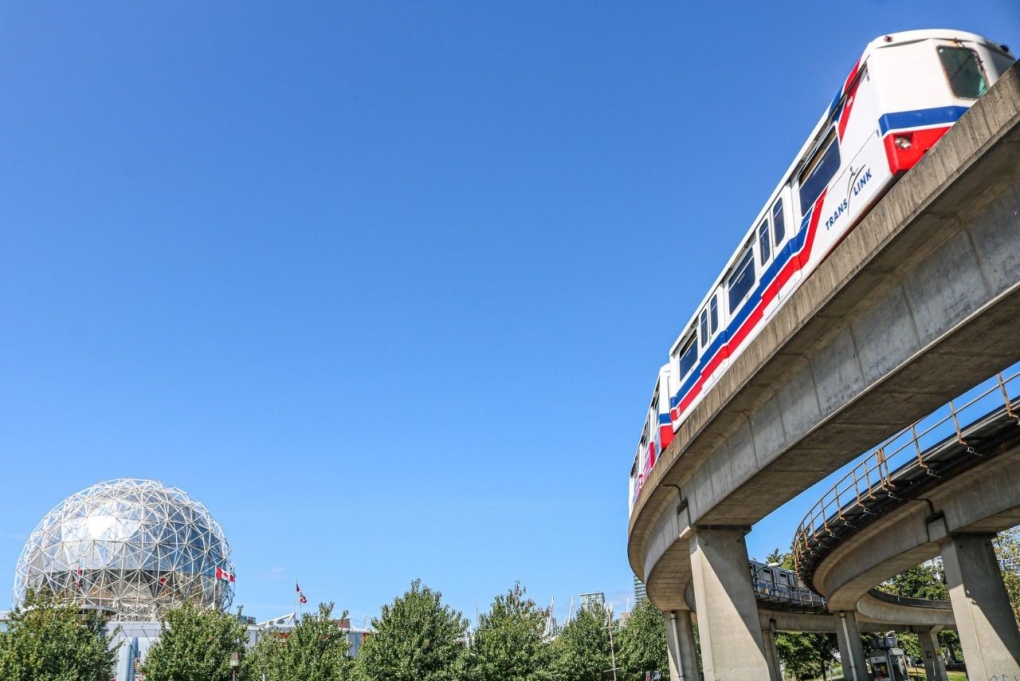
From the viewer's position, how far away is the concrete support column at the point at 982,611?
877 inches

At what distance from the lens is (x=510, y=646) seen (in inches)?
1487

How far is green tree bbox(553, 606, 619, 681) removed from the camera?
53.0 meters

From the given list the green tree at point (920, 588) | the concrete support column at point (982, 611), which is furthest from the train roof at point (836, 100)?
the green tree at point (920, 588)

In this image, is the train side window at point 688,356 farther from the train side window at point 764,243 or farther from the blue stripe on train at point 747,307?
the train side window at point 764,243

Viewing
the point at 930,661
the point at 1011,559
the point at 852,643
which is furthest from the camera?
the point at 930,661

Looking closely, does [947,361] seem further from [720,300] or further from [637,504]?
[637,504]

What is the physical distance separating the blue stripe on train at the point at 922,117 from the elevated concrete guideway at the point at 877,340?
69.1 inches

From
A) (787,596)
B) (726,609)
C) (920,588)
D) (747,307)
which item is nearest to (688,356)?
(747,307)

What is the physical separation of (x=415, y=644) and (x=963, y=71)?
105 feet

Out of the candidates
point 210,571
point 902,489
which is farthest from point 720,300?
point 210,571

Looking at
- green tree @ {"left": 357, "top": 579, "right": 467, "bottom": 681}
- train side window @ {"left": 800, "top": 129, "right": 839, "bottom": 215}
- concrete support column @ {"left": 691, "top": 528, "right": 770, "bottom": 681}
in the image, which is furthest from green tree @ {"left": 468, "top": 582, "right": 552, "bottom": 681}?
train side window @ {"left": 800, "top": 129, "right": 839, "bottom": 215}

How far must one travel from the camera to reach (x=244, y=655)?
44.3 m

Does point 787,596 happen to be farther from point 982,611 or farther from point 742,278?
point 742,278

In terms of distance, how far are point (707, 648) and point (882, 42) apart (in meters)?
15.2
